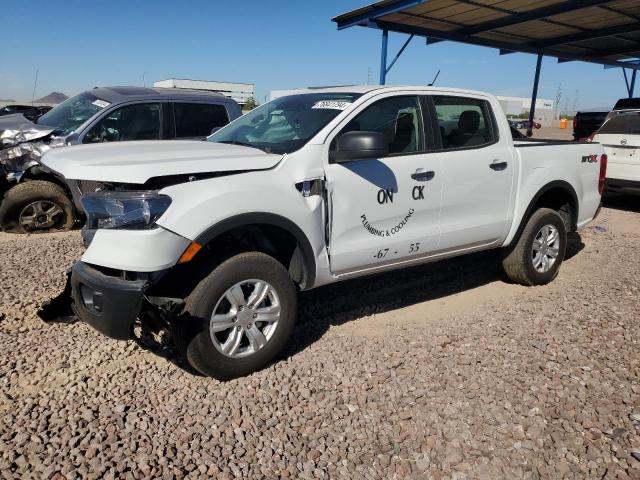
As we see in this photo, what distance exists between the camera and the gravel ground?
2646mm

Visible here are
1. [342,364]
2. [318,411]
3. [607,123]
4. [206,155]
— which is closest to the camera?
[318,411]

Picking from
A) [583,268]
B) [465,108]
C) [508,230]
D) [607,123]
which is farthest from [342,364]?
[607,123]

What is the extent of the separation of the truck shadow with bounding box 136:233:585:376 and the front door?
0.66m

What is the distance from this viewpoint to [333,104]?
155 inches

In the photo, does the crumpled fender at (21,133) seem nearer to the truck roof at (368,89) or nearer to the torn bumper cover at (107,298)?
the truck roof at (368,89)

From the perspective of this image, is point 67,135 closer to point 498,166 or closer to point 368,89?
point 368,89

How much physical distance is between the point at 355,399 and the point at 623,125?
8.14 meters

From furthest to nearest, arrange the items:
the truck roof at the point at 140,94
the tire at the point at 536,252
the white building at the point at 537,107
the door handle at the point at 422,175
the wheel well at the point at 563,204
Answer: the white building at the point at 537,107
the truck roof at the point at 140,94
the wheel well at the point at 563,204
the tire at the point at 536,252
the door handle at the point at 422,175

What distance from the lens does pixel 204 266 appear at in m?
3.14

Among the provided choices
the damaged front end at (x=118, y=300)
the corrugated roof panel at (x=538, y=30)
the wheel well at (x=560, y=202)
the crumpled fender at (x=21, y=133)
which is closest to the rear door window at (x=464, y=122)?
the wheel well at (x=560, y=202)

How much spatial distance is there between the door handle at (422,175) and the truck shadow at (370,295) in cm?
122

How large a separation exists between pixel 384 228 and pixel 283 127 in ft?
3.60

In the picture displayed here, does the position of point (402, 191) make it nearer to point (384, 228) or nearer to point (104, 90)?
point (384, 228)

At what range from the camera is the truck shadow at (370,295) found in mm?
3848
